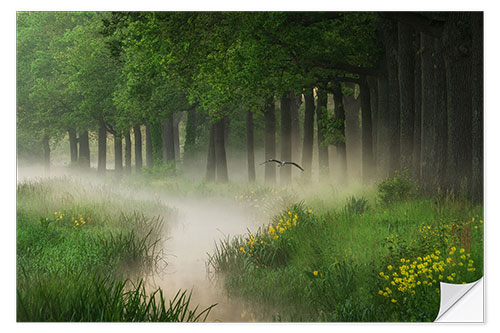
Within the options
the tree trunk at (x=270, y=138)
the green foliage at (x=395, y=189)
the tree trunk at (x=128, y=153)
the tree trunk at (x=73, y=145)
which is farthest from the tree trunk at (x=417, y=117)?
the tree trunk at (x=73, y=145)

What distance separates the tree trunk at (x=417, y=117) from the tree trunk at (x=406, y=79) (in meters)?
0.09

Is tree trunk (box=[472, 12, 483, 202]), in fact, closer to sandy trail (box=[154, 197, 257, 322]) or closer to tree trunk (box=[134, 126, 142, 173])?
sandy trail (box=[154, 197, 257, 322])

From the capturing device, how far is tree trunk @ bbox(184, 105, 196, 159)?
8.48 metres

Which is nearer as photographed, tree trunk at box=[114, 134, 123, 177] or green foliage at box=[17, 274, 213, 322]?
green foliage at box=[17, 274, 213, 322]

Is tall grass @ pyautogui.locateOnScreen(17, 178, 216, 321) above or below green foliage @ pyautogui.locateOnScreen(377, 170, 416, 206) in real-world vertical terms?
below

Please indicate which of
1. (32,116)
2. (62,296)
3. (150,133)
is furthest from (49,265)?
(150,133)

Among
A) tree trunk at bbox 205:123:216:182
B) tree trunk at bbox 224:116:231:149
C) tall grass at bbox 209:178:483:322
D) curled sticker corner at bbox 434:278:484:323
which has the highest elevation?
tree trunk at bbox 224:116:231:149

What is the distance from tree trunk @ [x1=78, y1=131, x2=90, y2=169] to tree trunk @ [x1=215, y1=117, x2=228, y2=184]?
2127mm

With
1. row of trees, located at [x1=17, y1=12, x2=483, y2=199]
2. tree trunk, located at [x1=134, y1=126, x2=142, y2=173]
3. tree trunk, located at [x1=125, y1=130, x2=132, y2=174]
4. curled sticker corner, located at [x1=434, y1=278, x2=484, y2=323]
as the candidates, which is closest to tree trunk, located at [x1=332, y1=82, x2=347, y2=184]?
row of trees, located at [x1=17, y1=12, x2=483, y2=199]

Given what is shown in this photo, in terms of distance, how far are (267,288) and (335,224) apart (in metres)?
1.49

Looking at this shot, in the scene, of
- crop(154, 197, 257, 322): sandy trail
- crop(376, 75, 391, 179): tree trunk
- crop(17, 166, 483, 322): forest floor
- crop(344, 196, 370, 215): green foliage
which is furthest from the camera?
crop(376, 75, 391, 179): tree trunk

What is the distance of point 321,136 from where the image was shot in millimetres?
9742

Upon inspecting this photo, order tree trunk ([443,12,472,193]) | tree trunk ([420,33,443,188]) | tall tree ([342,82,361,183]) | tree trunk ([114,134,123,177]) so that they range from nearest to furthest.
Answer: tree trunk ([443,12,472,193]), tree trunk ([420,33,443,188]), tree trunk ([114,134,123,177]), tall tree ([342,82,361,183])
